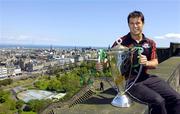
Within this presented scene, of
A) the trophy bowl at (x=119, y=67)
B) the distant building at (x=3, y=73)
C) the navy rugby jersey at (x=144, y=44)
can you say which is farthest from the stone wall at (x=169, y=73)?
the distant building at (x=3, y=73)

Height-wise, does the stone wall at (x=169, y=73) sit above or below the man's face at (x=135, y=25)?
below

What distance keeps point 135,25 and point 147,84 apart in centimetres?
51

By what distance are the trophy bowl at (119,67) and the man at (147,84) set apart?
18cm

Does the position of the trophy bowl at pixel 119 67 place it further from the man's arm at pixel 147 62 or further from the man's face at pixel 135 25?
the man's face at pixel 135 25

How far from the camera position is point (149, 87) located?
275 cm

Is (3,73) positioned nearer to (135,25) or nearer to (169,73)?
(169,73)

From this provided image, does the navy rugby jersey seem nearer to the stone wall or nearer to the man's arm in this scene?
the man's arm

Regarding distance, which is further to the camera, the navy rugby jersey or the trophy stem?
the navy rugby jersey

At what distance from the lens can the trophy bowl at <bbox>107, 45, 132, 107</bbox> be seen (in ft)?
7.49

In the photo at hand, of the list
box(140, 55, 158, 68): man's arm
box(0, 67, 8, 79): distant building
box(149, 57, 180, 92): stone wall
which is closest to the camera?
box(140, 55, 158, 68): man's arm

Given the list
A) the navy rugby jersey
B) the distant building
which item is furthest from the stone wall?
the distant building

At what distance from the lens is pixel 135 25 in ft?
9.05

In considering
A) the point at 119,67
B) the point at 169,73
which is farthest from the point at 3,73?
the point at 119,67

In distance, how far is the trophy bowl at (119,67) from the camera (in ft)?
7.49
